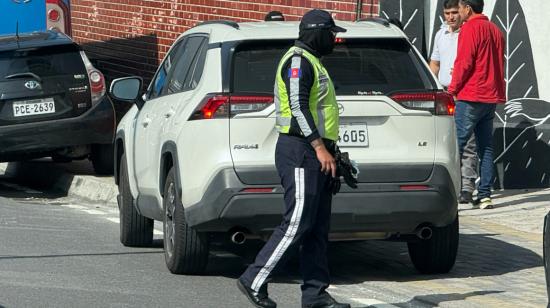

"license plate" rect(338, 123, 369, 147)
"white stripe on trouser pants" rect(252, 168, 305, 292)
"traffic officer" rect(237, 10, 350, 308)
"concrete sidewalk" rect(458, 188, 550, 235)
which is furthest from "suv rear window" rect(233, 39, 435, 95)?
"concrete sidewalk" rect(458, 188, 550, 235)

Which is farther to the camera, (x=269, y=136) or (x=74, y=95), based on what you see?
(x=74, y=95)

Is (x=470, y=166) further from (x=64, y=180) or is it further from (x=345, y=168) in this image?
(x=345, y=168)

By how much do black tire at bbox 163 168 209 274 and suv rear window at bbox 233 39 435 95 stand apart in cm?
87

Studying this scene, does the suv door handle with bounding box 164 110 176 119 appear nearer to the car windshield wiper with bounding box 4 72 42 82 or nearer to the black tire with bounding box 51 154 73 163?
the car windshield wiper with bounding box 4 72 42 82

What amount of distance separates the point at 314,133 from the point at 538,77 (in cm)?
688

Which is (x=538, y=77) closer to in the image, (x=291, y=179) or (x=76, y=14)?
(x=291, y=179)

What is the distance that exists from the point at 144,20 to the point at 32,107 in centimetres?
605

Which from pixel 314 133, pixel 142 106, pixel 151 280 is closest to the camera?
pixel 314 133

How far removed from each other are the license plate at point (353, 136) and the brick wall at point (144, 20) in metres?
6.86

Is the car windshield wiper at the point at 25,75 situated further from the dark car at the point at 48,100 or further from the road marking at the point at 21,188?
the road marking at the point at 21,188

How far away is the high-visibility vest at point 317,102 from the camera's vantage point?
801 cm

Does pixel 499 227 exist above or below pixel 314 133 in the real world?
below

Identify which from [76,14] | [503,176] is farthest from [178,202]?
[76,14]

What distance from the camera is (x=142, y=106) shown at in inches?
431
